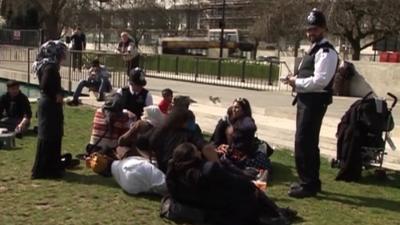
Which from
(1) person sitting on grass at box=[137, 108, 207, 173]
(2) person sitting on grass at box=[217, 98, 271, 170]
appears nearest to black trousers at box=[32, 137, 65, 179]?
(1) person sitting on grass at box=[137, 108, 207, 173]

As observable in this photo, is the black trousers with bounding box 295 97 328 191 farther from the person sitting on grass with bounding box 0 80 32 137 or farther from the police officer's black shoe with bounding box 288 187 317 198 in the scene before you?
the person sitting on grass with bounding box 0 80 32 137

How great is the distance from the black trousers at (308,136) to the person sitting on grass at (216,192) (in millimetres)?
1170

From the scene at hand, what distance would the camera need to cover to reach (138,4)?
6862cm

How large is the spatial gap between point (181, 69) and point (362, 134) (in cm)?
1995

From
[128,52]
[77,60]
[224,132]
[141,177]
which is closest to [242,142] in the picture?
[224,132]

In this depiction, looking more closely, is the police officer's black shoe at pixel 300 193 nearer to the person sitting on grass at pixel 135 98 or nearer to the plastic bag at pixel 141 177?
the plastic bag at pixel 141 177

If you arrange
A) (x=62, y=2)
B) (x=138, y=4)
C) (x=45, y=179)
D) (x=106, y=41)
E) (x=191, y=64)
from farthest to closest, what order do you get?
(x=106, y=41) → (x=138, y=4) → (x=62, y=2) → (x=191, y=64) → (x=45, y=179)

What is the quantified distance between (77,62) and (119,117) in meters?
12.3

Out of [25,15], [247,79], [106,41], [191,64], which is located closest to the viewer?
[247,79]

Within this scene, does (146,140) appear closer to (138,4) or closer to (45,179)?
(45,179)

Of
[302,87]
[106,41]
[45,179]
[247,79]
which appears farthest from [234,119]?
[106,41]

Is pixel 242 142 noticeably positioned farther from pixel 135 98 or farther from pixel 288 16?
pixel 288 16

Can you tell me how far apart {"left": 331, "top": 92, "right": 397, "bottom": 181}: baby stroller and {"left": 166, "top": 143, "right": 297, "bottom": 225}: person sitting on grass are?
2.39m

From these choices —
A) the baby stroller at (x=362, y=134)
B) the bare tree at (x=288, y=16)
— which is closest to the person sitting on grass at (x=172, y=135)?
the baby stroller at (x=362, y=134)
